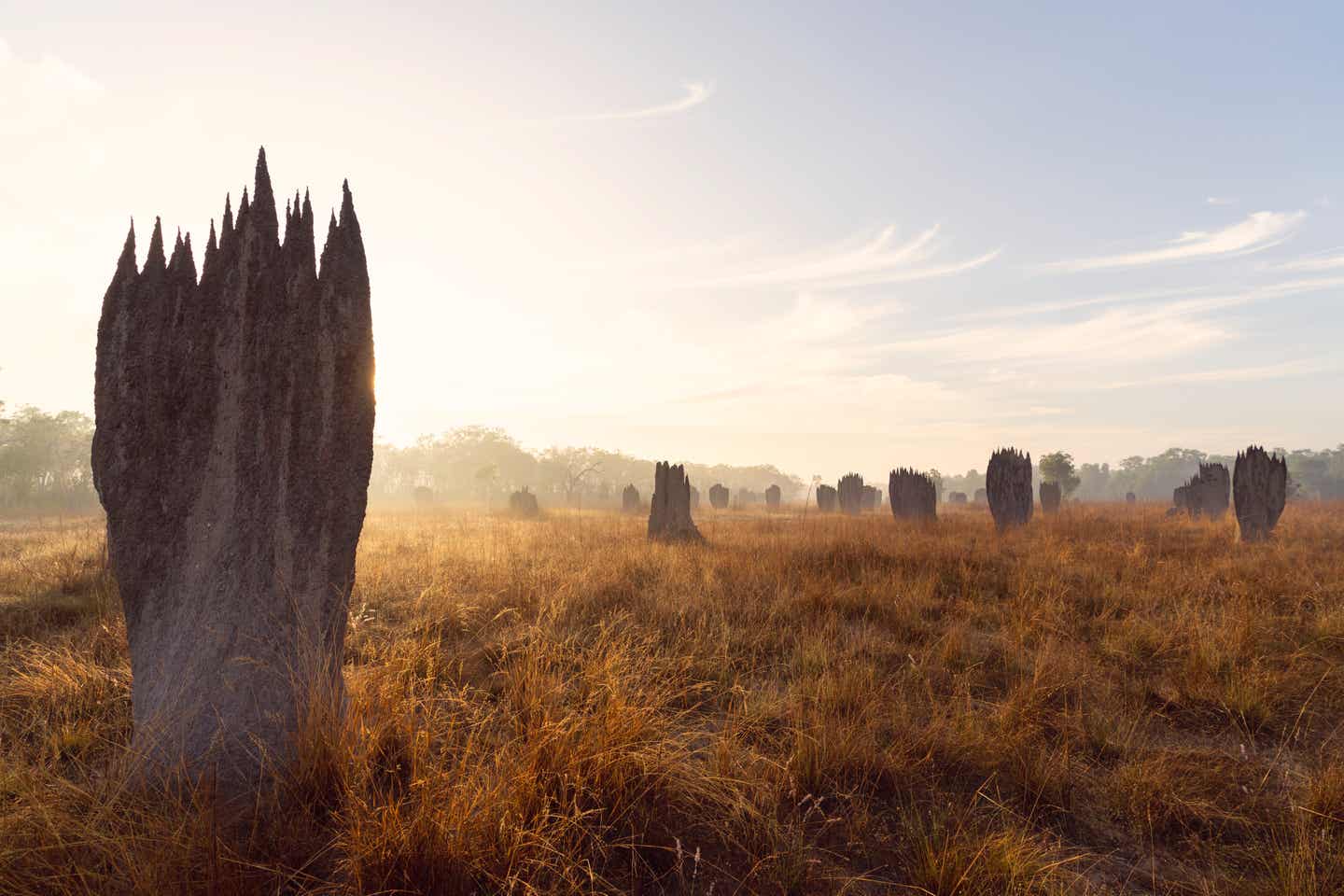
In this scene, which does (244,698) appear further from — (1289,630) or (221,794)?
(1289,630)

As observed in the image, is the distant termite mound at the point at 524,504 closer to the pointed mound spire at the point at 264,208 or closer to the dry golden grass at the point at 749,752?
the dry golden grass at the point at 749,752

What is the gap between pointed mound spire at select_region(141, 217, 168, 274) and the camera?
308 centimetres

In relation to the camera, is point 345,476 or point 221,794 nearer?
point 221,794

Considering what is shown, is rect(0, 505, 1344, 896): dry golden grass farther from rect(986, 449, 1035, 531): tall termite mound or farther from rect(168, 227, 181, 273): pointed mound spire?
rect(986, 449, 1035, 531): tall termite mound

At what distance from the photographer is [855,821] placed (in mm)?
2625

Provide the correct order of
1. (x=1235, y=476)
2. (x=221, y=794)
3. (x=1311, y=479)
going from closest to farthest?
(x=221, y=794)
(x=1235, y=476)
(x=1311, y=479)

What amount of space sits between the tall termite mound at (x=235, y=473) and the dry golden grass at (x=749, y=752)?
1.20 feet

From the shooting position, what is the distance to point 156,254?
312 cm

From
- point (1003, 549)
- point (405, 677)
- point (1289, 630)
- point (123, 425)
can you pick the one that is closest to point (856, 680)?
Answer: point (405, 677)

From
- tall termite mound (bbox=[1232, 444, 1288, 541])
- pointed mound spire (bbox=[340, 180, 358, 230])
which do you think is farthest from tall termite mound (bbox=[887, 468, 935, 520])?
pointed mound spire (bbox=[340, 180, 358, 230])

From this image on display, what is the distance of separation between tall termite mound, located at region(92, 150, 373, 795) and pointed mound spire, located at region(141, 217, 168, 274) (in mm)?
12

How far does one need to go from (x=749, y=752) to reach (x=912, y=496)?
738 inches

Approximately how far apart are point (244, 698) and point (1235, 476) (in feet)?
61.0

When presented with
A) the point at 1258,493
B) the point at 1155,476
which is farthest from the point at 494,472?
the point at 1155,476
